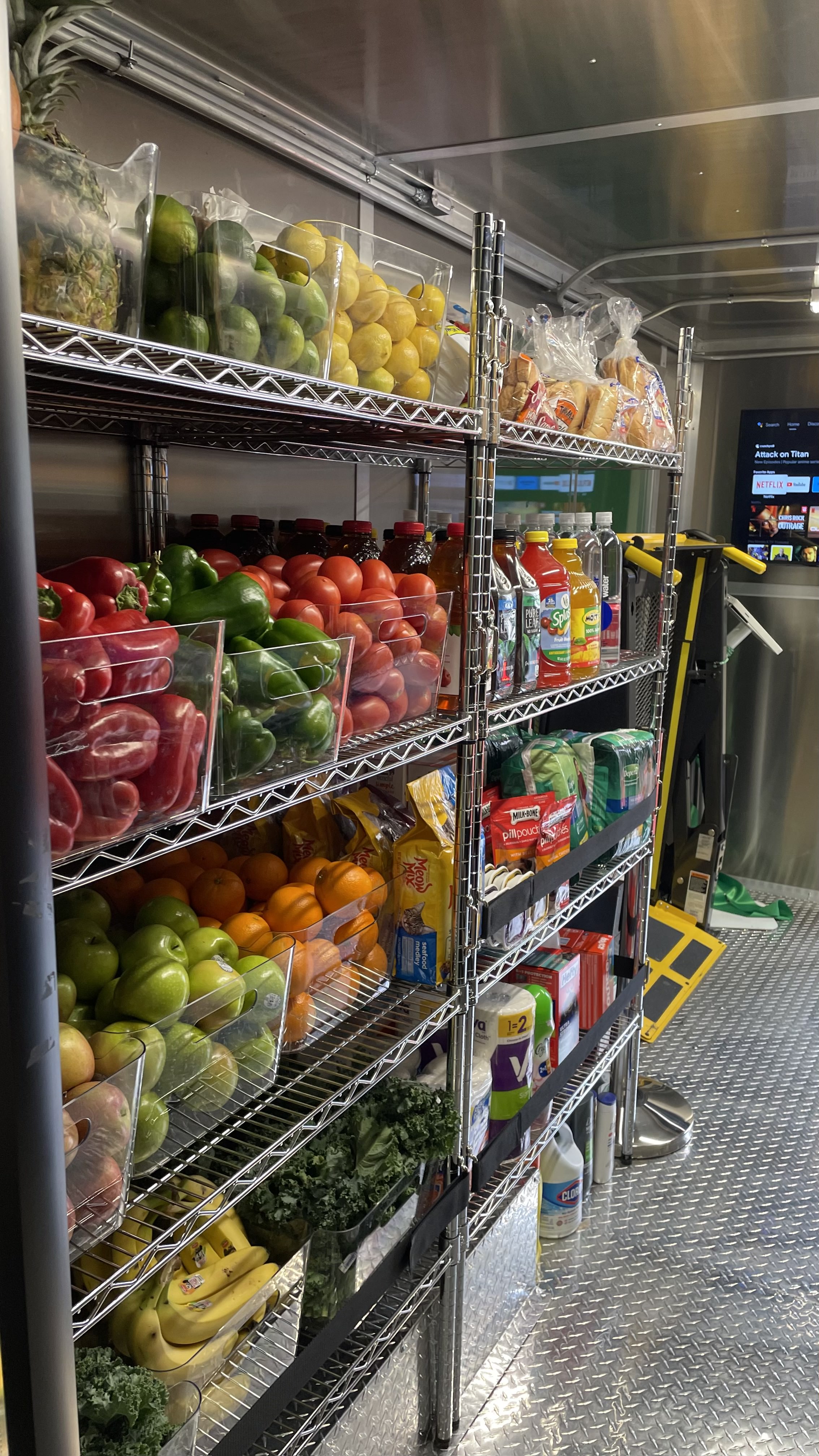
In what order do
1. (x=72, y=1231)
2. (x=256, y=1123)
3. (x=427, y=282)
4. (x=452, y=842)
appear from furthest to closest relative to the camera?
(x=452, y=842)
(x=427, y=282)
(x=256, y=1123)
(x=72, y=1231)

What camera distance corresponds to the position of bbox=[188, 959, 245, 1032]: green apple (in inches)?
46.5

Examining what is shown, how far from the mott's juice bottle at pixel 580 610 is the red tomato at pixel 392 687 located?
670 mm

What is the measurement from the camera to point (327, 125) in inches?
74.1

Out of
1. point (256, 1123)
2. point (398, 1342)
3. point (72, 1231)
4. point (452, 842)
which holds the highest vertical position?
point (452, 842)

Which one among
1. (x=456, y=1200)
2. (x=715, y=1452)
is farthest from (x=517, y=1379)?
(x=456, y=1200)

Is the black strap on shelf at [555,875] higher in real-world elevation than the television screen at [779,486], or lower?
lower

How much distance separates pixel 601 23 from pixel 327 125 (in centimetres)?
63

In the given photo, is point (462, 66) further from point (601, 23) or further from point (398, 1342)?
point (398, 1342)

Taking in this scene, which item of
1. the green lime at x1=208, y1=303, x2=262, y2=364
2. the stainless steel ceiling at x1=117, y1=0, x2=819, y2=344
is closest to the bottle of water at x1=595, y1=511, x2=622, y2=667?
the stainless steel ceiling at x1=117, y1=0, x2=819, y2=344

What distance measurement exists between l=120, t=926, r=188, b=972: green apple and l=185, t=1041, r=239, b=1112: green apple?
0.11 meters

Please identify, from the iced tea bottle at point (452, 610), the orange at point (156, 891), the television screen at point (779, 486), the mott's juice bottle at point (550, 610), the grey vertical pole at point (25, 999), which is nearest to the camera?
the grey vertical pole at point (25, 999)

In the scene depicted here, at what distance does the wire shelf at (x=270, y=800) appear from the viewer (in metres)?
0.94

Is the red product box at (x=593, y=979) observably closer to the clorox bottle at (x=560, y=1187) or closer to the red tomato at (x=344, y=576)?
the clorox bottle at (x=560, y=1187)

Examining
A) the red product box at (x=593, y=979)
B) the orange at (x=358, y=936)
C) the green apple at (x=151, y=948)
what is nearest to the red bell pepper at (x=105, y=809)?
the green apple at (x=151, y=948)
